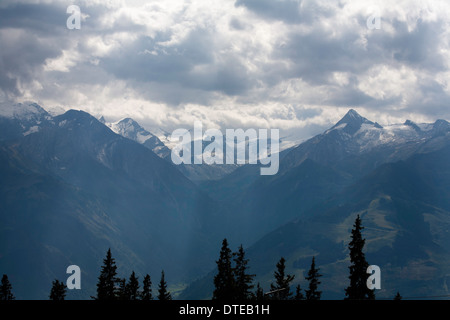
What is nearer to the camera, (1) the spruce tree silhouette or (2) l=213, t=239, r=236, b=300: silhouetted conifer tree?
(2) l=213, t=239, r=236, b=300: silhouetted conifer tree

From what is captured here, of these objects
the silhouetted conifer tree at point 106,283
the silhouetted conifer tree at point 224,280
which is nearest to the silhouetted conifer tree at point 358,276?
the silhouetted conifer tree at point 224,280

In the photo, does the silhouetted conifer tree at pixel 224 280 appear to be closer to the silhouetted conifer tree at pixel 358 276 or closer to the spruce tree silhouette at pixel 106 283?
the silhouetted conifer tree at pixel 358 276

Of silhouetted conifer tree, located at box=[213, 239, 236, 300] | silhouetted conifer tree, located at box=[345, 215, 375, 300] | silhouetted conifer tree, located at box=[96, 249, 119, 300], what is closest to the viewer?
silhouetted conifer tree, located at box=[345, 215, 375, 300]

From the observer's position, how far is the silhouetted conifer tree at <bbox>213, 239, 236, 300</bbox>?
237 ft

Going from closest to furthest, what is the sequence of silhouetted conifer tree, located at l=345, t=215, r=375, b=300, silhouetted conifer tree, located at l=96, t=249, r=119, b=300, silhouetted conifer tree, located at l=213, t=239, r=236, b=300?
1. silhouetted conifer tree, located at l=345, t=215, r=375, b=300
2. silhouetted conifer tree, located at l=213, t=239, r=236, b=300
3. silhouetted conifer tree, located at l=96, t=249, r=119, b=300

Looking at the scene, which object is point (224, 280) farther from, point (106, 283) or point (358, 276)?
point (106, 283)

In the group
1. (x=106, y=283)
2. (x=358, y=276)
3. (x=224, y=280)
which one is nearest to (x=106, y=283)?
(x=106, y=283)

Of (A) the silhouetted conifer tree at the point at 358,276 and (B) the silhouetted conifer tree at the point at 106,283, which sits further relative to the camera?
(B) the silhouetted conifer tree at the point at 106,283

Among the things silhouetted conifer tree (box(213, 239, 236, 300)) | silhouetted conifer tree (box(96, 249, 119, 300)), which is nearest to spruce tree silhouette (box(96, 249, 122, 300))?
silhouetted conifer tree (box(96, 249, 119, 300))

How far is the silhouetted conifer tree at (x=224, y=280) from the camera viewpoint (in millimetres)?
72188

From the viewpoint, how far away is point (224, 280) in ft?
264

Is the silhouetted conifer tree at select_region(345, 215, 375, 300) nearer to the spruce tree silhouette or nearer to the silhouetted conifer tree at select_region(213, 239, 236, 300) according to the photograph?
the silhouetted conifer tree at select_region(213, 239, 236, 300)

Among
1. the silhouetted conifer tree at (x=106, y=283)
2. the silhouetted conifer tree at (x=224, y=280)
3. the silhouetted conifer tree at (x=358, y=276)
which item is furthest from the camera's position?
the silhouetted conifer tree at (x=106, y=283)
